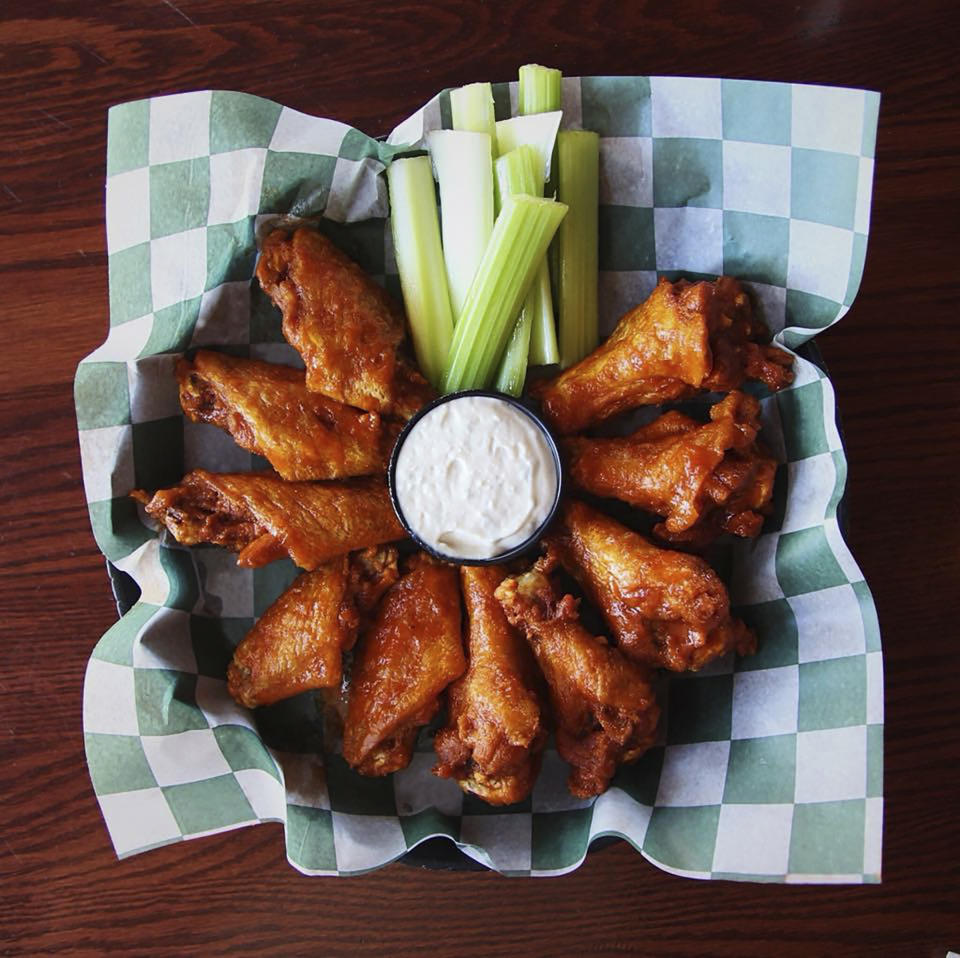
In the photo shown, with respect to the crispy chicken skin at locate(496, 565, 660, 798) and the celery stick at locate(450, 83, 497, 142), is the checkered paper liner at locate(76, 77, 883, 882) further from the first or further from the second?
the crispy chicken skin at locate(496, 565, 660, 798)

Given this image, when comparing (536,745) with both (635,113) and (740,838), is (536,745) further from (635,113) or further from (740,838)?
(635,113)

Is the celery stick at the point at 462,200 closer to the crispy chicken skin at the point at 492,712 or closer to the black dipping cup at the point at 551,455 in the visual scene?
the black dipping cup at the point at 551,455

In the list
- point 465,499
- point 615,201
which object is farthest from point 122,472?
point 615,201

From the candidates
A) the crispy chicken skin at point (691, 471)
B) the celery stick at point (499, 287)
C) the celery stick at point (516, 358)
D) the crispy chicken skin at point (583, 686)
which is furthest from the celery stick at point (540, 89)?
the crispy chicken skin at point (583, 686)

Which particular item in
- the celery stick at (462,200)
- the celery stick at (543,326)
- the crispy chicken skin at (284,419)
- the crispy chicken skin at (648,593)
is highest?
the celery stick at (462,200)

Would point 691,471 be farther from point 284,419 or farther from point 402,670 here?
point 284,419

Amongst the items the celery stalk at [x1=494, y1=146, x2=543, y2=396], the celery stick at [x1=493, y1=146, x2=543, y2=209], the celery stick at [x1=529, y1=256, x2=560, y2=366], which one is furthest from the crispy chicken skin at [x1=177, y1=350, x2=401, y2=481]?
the celery stick at [x1=493, y1=146, x2=543, y2=209]
